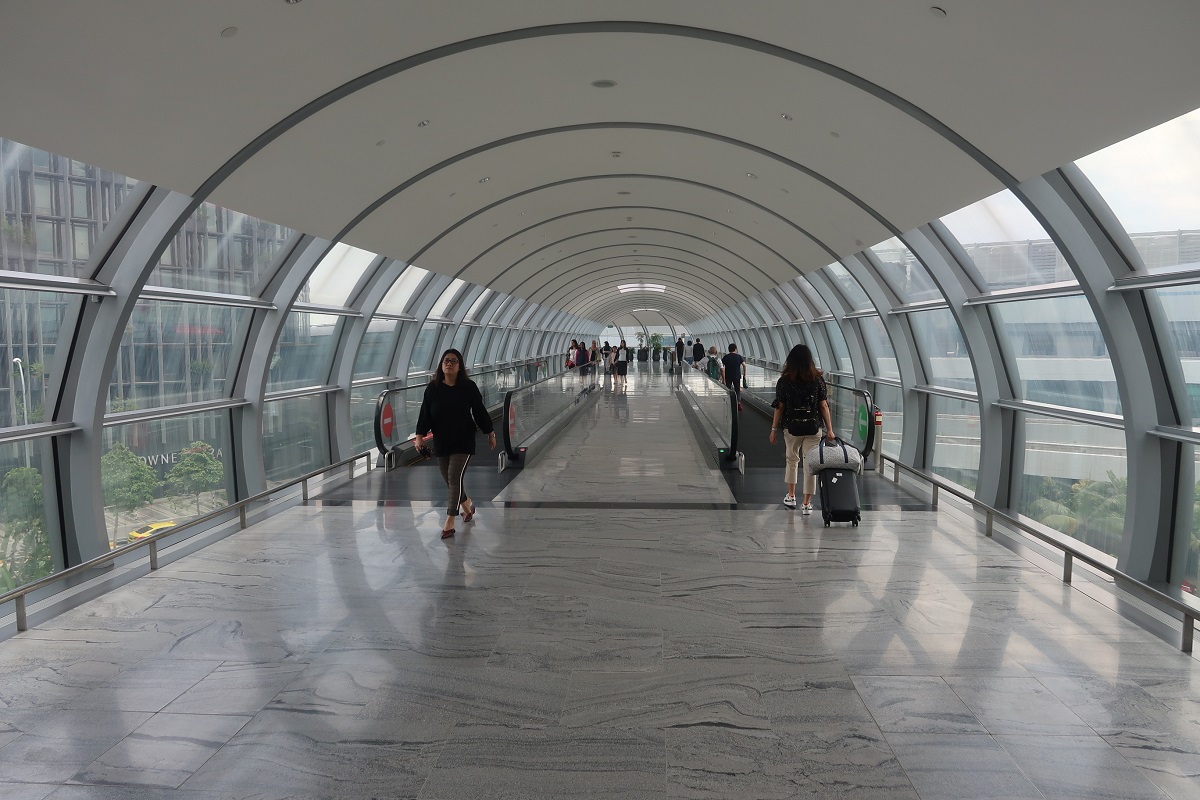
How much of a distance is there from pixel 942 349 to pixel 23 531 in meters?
16.3

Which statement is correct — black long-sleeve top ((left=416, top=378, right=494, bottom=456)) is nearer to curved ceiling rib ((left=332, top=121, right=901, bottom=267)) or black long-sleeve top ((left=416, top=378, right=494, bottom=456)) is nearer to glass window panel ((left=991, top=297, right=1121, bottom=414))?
curved ceiling rib ((left=332, top=121, right=901, bottom=267))

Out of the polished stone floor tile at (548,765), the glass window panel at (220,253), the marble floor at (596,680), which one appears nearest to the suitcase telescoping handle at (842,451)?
the marble floor at (596,680)

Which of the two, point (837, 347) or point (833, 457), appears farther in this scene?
point (837, 347)

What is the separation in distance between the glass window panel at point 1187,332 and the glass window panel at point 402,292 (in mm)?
16420

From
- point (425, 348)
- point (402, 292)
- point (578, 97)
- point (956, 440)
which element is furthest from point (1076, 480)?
point (425, 348)

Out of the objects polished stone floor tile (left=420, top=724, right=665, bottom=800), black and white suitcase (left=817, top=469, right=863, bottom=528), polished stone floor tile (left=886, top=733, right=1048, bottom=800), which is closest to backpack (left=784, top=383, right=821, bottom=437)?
black and white suitcase (left=817, top=469, right=863, bottom=528)

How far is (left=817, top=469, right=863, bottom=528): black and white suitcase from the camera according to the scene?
9156 mm

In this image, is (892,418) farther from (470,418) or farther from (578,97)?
(470,418)

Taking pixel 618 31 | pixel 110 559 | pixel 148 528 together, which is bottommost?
pixel 148 528

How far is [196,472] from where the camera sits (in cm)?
1445

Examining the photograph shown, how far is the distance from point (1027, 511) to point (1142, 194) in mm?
6929

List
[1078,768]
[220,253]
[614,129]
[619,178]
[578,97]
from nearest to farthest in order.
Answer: [1078,768]
[578,97]
[614,129]
[220,253]
[619,178]

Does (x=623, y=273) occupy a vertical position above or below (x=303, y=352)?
above

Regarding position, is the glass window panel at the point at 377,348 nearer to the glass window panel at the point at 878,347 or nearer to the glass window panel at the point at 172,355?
the glass window panel at the point at 172,355
